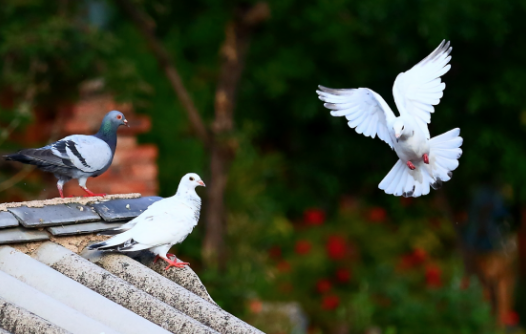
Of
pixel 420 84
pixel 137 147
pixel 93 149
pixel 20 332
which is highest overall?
pixel 137 147

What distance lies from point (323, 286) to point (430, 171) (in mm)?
5726

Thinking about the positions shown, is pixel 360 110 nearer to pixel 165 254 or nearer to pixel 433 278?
pixel 165 254

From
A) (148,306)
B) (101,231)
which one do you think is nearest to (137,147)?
(101,231)

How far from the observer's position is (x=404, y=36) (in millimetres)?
7840

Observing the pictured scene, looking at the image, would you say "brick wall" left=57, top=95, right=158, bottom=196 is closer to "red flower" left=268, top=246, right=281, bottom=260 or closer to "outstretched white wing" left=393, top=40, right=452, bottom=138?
"red flower" left=268, top=246, right=281, bottom=260

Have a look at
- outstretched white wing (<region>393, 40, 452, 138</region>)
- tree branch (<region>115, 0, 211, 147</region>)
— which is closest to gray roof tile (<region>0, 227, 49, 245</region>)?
outstretched white wing (<region>393, 40, 452, 138</region>)

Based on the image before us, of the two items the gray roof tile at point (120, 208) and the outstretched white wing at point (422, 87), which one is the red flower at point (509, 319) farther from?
the gray roof tile at point (120, 208)

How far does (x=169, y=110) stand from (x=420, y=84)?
528cm

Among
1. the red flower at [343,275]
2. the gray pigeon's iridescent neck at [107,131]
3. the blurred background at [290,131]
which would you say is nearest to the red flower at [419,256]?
the blurred background at [290,131]

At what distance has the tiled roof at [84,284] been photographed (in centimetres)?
240

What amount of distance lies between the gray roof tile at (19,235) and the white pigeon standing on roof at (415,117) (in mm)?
1617

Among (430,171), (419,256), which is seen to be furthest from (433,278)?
(430,171)

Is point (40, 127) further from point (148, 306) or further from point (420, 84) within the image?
point (148, 306)

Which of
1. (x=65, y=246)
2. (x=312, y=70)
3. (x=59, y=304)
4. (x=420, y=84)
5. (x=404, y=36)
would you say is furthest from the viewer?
(x=312, y=70)
